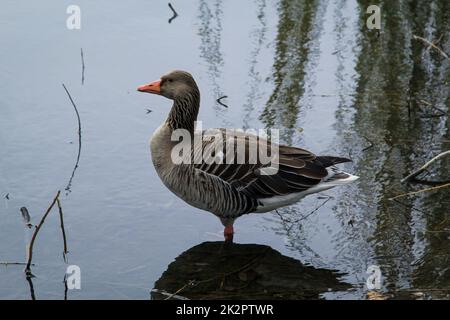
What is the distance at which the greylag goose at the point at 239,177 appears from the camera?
6.52 m

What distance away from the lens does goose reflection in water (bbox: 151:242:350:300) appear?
5.84 metres

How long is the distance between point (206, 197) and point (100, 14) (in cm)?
512

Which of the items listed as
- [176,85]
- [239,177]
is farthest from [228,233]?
[176,85]

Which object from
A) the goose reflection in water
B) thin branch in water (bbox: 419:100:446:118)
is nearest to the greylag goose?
the goose reflection in water

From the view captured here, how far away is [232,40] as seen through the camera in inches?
403

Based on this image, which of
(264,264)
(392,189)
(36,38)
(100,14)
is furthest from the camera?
(100,14)

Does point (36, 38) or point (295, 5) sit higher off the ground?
point (295, 5)

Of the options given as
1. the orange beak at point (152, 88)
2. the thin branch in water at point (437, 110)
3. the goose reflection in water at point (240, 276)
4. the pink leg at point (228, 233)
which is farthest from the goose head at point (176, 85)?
the thin branch in water at point (437, 110)

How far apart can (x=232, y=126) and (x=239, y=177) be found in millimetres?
1712

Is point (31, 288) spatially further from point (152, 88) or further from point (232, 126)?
point (232, 126)

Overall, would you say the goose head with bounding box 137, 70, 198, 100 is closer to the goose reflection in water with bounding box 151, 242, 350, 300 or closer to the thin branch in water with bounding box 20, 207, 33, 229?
the goose reflection in water with bounding box 151, 242, 350, 300

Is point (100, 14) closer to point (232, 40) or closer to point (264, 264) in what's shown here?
point (232, 40)

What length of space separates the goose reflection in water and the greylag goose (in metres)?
0.27

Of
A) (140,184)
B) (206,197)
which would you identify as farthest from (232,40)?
(206,197)
